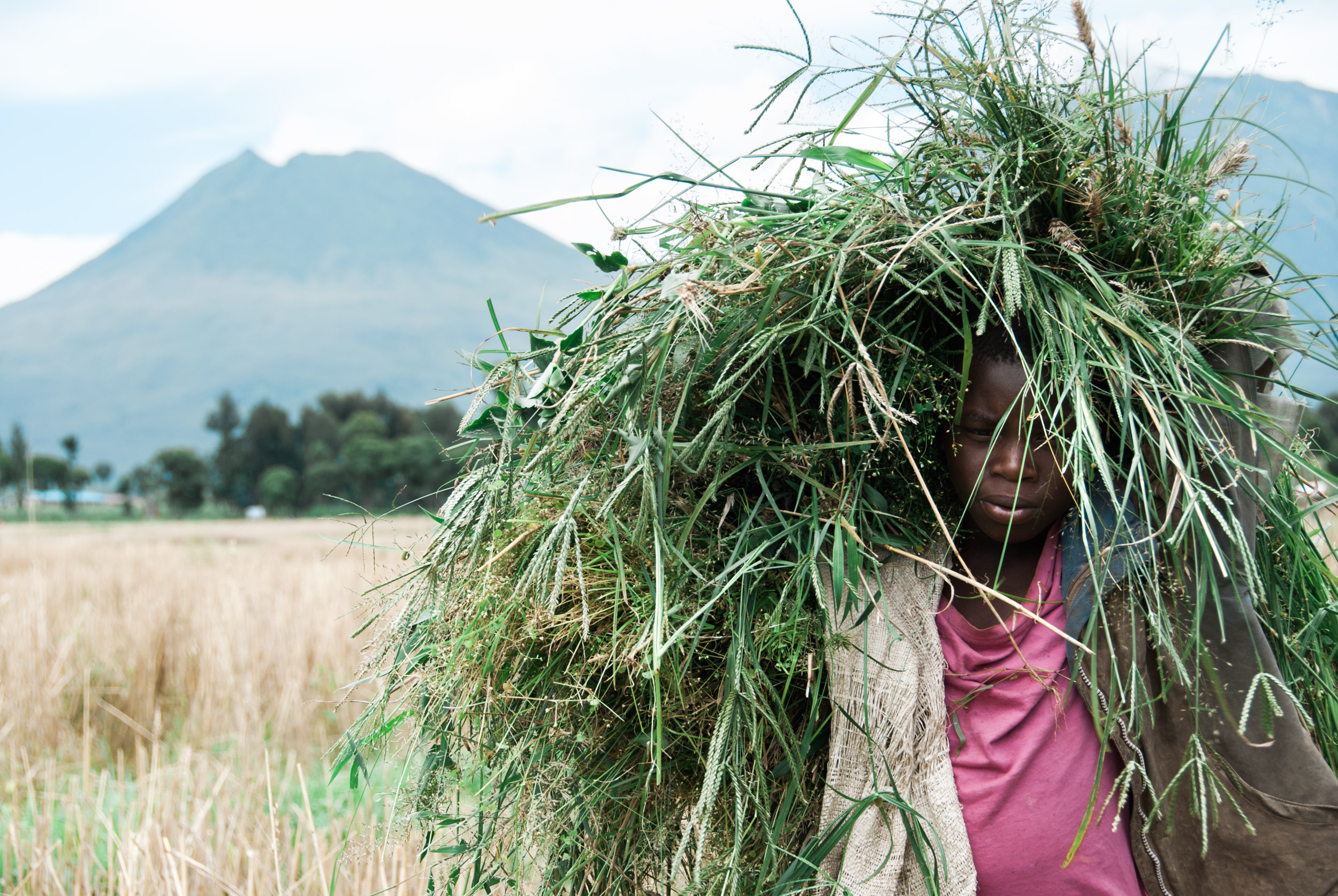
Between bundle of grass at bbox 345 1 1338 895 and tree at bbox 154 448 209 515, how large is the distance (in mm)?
77427

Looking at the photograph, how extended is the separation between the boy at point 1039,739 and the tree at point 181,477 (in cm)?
7770

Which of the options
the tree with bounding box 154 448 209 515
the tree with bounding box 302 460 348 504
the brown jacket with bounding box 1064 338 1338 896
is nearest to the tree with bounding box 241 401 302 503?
the tree with bounding box 154 448 209 515

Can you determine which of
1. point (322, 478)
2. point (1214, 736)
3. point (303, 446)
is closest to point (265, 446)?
point (303, 446)

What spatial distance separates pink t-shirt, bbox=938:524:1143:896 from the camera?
4.51 feet

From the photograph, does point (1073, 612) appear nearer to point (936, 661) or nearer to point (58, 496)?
point (936, 661)

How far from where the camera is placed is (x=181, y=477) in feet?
233

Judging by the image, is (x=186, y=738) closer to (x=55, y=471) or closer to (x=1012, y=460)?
(x=1012, y=460)

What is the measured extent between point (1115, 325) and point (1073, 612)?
45 centimetres

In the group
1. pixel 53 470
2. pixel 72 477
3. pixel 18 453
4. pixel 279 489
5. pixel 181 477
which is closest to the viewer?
pixel 18 453

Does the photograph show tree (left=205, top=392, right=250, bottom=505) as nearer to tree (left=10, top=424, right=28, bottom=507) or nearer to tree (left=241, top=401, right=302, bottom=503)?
tree (left=241, top=401, right=302, bottom=503)

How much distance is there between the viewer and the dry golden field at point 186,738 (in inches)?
87.1

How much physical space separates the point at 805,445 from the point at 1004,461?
13.5 inches

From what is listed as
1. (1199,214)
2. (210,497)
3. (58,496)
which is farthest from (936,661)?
(58,496)

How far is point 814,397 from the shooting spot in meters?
1.42
